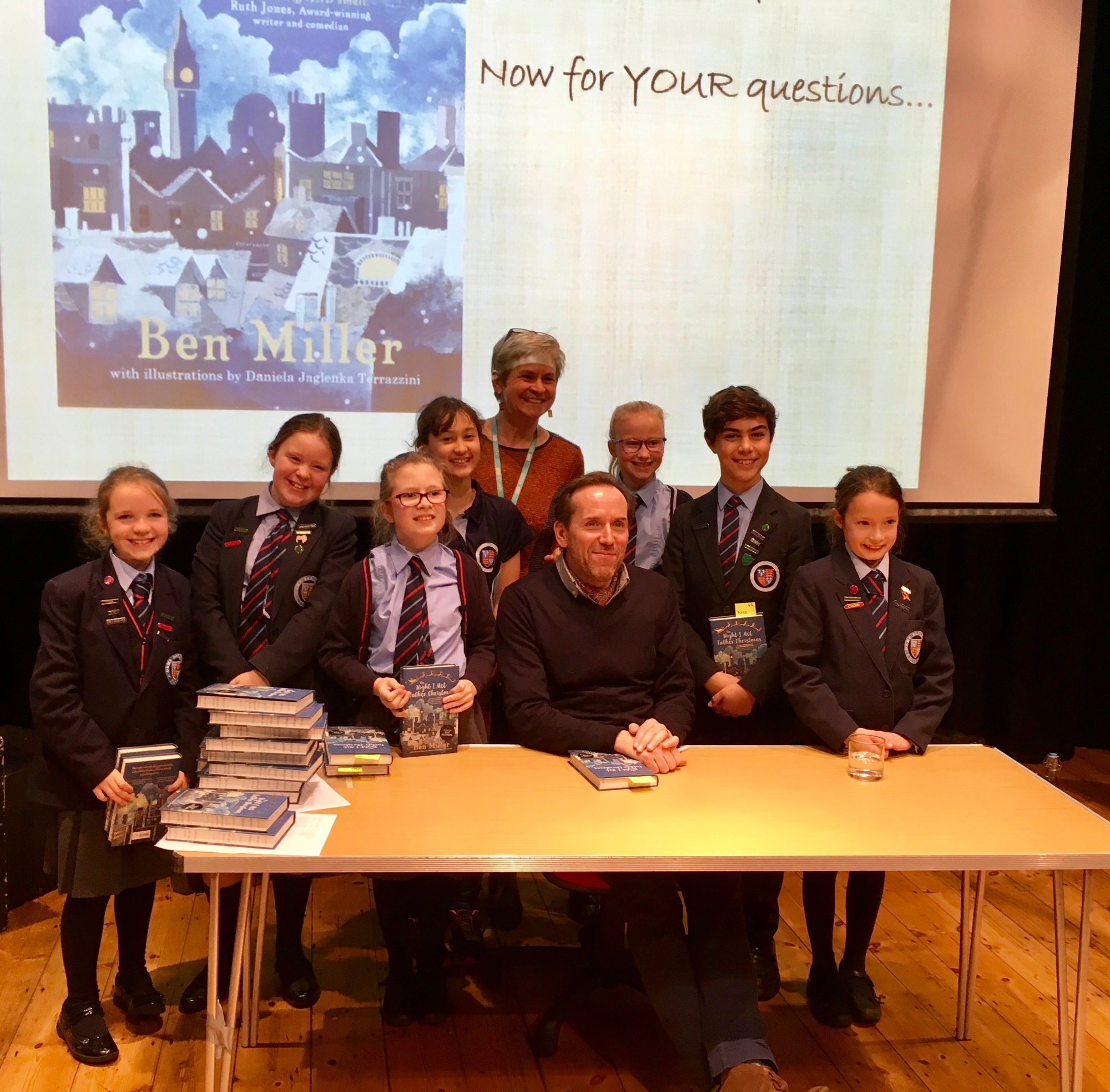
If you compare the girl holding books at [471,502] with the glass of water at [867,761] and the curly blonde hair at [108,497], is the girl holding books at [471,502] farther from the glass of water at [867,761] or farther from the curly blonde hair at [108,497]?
the glass of water at [867,761]

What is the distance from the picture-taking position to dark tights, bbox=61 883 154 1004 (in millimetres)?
2488

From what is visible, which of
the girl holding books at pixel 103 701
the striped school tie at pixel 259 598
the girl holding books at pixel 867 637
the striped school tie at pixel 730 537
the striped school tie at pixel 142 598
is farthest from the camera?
the striped school tie at pixel 730 537

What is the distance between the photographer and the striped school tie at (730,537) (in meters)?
2.96

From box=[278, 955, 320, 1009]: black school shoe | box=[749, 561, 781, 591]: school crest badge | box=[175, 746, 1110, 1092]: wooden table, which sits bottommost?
box=[278, 955, 320, 1009]: black school shoe

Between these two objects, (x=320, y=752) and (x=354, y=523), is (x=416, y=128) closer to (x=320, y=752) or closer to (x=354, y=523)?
(x=354, y=523)

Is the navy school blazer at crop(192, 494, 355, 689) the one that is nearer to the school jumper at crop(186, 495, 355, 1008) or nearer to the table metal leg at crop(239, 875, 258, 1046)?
the school jumper at crop(186, 495, 355, 1008)

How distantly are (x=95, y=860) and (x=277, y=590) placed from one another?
78cm

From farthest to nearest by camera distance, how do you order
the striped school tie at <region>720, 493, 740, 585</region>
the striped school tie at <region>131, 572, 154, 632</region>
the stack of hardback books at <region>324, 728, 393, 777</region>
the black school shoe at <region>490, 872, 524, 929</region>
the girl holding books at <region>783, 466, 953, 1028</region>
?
the black school shoe at <region>490, 872, 524, 929</region> < the striped school tie at <region>720, 493, 740, 585</region> < the girl holding books at <region>783, 466, 953, 1028</region> < the striped school tie at <region>131, 572, 154, 632</region> < the stack of hardback books at <region>324, 728, 393, 777</region>

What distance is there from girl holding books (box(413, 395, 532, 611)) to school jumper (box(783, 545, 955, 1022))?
79 centimetres

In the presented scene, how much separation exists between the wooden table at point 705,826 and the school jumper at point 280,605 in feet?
1.06

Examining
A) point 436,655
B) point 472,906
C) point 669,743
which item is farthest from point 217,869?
point 472,906

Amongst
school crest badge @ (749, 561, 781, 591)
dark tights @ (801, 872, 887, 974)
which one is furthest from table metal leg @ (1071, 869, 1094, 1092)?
school crest badge @ (749, 561, 781, 591)

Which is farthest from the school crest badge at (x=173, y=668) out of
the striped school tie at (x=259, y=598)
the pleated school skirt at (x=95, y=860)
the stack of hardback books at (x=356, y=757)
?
the stack of hardback books at (x=356, y=757)

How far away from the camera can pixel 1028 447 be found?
4.01 m
